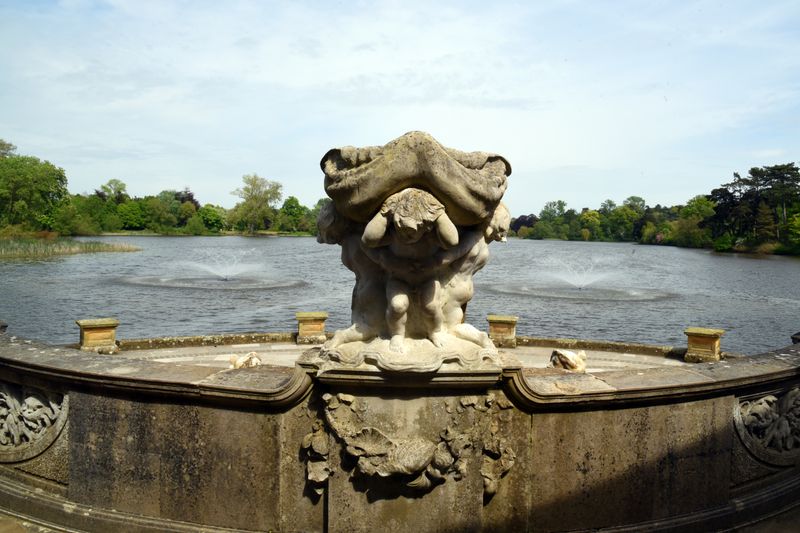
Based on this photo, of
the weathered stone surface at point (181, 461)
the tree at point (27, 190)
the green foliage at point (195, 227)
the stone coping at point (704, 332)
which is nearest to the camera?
the weathered stone surface at point (181, 461)

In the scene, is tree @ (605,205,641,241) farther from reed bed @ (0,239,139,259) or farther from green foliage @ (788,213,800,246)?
reed bed @ (0,239,139,259)

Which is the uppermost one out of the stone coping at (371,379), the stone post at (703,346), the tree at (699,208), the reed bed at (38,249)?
the tree at (699,208)

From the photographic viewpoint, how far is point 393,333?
385 centimetres

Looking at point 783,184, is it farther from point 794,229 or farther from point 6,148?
point 6,148

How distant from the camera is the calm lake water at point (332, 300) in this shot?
806 inches

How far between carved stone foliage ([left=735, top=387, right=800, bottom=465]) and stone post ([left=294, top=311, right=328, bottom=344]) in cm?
642

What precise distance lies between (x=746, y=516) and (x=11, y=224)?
65.1 m

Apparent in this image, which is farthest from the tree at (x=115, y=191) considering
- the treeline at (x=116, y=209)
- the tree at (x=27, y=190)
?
the tree at (x=27, y=190)

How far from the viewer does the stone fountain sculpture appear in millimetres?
3412

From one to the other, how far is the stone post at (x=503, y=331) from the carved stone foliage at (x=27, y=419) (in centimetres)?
653

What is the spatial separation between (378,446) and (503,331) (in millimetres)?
6285

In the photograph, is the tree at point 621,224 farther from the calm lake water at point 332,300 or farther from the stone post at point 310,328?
the stone post at point 310,328

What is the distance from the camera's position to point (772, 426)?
14.0 ft

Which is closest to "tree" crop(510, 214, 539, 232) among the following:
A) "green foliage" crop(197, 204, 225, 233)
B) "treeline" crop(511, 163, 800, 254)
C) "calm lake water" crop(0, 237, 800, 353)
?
"treeline" crop(511, 163, 800, 254)
